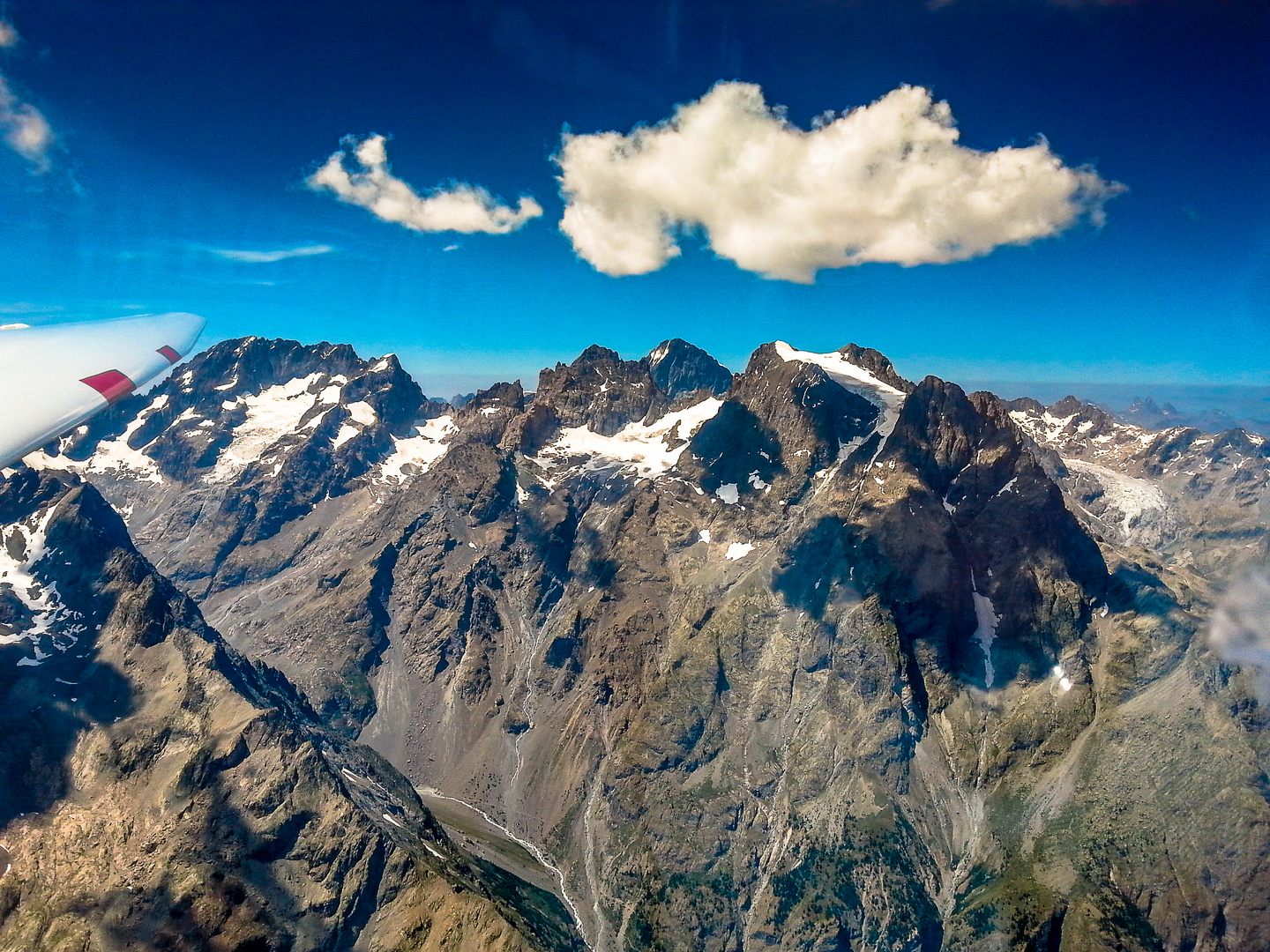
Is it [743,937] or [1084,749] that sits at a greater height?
[1084,749]

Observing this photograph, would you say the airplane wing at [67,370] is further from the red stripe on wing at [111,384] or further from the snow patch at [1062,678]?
the snow patch at [1062,678]

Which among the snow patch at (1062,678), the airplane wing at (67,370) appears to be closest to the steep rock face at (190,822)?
the airplane wing at (67,370)

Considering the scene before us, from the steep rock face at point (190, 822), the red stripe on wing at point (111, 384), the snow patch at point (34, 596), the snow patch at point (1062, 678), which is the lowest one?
the steep rock face at point (190, 822)

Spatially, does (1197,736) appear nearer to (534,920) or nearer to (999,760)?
(999,760)

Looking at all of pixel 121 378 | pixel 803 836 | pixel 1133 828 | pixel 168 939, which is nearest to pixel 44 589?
pixel 168 939

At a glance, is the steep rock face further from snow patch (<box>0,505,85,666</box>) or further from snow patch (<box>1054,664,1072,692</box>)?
snow patch (<box>1054,664,1072,692</box>)

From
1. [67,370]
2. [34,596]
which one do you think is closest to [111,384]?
[67,370]
